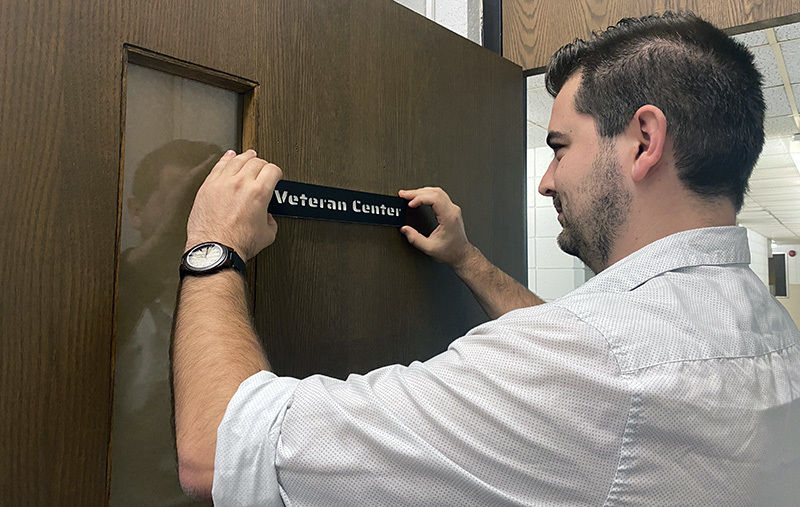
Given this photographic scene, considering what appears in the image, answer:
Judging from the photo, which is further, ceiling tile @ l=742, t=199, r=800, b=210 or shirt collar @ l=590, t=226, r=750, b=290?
ceiling tile @ l=742, t=199, r=800, b=210

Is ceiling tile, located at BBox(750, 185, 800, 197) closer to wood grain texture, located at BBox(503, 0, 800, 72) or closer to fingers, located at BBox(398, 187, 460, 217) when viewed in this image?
wood grain texture, located at BBox(503, 0, 800, 72)

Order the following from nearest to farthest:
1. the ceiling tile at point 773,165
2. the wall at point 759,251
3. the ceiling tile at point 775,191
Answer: the ceiling tile at point 773,165
the ceiling tile at point 775,191
the wall at point 759,251

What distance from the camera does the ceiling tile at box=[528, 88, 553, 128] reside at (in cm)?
280

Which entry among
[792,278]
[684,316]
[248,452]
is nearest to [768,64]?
[684,316]

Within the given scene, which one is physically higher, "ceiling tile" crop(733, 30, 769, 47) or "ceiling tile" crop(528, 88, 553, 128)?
"ceiling tile" crop(733, 30, 769, 47)

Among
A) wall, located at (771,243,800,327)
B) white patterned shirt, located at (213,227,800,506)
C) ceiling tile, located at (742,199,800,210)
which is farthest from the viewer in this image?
wall, located at (771,243,800,327)

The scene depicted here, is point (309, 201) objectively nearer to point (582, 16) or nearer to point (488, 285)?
point (488, 285)

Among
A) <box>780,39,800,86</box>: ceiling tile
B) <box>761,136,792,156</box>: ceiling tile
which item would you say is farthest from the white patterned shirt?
<box>761,136,792,156</box>: ceiling tile

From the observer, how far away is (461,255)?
1093 millimetres

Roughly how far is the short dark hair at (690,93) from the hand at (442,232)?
1.00ft

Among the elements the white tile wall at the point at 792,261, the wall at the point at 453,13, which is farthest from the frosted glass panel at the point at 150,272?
the white tile wall at the point at 792,261

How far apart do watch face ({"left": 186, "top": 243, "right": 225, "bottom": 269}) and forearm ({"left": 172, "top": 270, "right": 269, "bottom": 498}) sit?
0.05ft

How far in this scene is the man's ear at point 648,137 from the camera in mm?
741

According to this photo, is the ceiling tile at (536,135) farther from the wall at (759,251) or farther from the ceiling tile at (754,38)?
the wall at (759,251)
